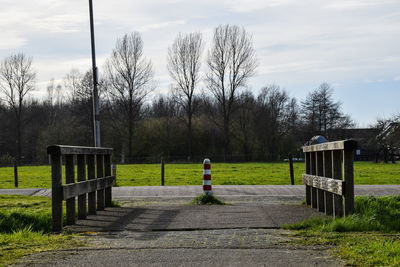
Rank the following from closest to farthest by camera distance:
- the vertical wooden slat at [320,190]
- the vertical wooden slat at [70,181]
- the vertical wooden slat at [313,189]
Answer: the vertical wooden slat at [70,181]
the vertical wooden slat at [320,190]
the vertical wooden slat at [313,189]

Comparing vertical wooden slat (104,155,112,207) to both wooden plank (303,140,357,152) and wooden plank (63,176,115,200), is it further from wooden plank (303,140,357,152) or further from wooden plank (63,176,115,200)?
wooden plank (303,140,357,152)

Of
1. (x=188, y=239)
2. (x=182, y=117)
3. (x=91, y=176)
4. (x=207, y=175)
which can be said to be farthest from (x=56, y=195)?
(x=182, y=117)

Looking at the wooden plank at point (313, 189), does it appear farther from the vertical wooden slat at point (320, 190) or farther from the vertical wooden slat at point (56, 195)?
the vertical wooden slat at point (56, 195)

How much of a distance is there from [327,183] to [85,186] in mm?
3980

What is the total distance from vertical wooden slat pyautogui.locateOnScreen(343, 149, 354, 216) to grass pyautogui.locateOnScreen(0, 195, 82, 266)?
12.4ft

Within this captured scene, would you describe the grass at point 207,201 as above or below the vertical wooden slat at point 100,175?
below

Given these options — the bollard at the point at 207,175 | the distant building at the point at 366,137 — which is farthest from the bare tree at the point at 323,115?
the bollard at the point at 207,175

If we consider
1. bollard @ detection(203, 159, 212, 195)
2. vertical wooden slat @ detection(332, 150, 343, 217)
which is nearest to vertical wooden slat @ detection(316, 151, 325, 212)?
vertical wooden slat @ detection(332, 150, 343, 217)

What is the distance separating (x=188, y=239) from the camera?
643 centimetres

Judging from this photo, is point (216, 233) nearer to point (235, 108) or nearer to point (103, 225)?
point (103, 225)

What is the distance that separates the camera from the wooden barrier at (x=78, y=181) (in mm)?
7457

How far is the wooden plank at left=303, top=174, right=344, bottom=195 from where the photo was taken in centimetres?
751

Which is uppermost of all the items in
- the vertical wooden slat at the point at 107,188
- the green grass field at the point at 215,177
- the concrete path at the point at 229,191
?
the vertical wooden slat at the point at 107,188

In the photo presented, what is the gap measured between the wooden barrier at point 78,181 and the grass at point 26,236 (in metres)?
0.45
